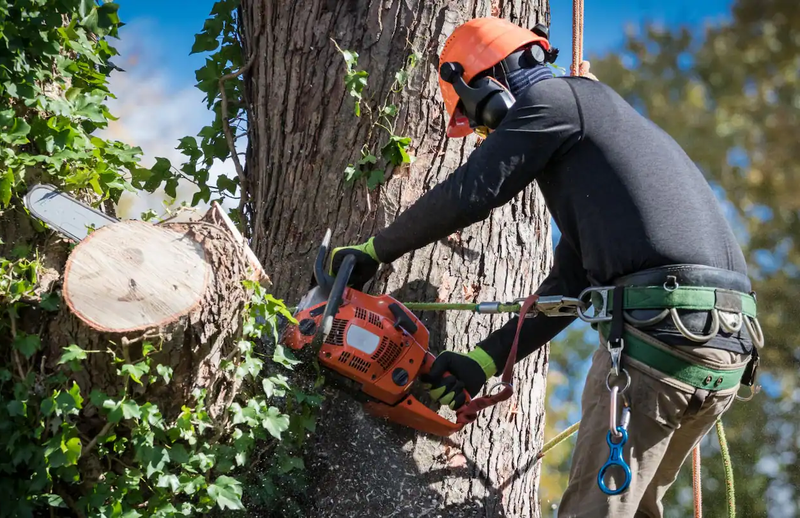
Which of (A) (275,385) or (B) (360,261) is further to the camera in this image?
(B) (360,261)

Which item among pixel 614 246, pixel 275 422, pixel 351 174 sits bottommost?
pixel 275 422

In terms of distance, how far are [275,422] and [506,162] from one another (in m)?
1.12

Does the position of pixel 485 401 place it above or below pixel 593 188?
below

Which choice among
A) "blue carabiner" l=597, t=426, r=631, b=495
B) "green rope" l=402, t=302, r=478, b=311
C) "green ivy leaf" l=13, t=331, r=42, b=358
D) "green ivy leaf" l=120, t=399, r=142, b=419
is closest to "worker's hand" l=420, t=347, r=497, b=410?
"green rope" l=402, t=302, r=478, b=311

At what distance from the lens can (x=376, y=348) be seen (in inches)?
110

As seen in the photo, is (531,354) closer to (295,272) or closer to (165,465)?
(295,272)

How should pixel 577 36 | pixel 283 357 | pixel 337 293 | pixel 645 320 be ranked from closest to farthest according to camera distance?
pixel 645 320 < pixel 283 357 < pixel 337 293 < pixel 577 36

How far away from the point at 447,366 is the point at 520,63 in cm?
112

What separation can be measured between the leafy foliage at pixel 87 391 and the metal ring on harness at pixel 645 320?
105 centimetres

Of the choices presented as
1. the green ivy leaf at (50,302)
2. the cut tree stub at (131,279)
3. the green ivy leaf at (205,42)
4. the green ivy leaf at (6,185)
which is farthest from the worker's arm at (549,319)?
the green ivy leaf at (205,42)

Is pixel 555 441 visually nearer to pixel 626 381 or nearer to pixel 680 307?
pixel 626 381

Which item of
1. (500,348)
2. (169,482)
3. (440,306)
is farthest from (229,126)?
(169,482)

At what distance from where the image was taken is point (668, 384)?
2.43 metres

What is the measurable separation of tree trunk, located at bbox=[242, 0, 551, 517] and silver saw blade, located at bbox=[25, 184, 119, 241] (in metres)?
0.88
